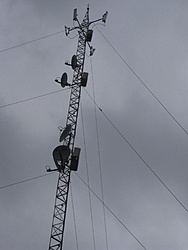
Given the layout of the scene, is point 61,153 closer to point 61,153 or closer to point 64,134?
point 61,153

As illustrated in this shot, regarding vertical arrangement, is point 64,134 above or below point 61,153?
above

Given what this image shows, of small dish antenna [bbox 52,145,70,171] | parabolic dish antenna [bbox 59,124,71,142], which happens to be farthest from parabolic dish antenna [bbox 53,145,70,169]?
parabolic dish antenna [bbox 59,124,71,142]

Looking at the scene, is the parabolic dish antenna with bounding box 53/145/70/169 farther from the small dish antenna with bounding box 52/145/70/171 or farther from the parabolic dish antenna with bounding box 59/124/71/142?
the parabolic dish antenna with bounding box 59/124/71/142

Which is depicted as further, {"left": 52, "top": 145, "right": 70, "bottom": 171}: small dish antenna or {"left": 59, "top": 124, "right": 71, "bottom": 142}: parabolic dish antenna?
{"left": 59, "top": 124, "right": 71, "bottom": 142}: parabolic dish antenna

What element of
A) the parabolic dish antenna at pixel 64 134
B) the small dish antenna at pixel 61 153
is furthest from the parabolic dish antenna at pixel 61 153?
the parabolic dish antenna at pixel 64 134

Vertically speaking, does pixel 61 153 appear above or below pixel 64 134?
below

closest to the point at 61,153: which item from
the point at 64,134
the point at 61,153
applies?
the point at 61,153

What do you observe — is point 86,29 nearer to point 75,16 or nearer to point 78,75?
point 75,16

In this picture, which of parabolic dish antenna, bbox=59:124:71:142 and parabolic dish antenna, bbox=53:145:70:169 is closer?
parabolic dish antenna, bbox=53:145:70:169

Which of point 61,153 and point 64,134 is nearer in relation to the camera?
point 61,153

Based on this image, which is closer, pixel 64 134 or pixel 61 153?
pixel 61 153

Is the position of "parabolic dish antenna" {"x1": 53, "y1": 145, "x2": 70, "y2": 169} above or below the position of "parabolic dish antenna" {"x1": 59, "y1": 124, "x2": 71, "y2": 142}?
below

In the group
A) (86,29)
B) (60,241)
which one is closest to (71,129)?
(60,241)

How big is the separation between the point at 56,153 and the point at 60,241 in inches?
194
